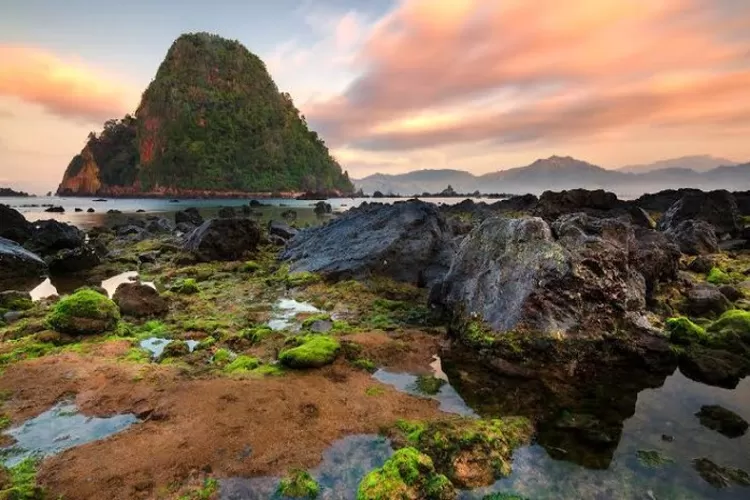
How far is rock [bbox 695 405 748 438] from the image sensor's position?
7446mm

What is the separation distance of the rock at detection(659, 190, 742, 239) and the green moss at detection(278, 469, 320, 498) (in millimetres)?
35034

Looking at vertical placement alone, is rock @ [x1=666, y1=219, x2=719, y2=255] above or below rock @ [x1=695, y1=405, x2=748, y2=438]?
above

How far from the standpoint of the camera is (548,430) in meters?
7.49

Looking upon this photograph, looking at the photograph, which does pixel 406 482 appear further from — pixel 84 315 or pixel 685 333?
pixel 84 315

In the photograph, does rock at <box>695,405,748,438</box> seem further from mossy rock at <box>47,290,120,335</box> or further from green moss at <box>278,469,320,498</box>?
mossy rock at <box>47,290,120,335</box>

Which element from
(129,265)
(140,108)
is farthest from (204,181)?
(129,265)

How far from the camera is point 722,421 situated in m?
7.74

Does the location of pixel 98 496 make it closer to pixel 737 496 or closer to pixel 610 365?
pixel 737 496

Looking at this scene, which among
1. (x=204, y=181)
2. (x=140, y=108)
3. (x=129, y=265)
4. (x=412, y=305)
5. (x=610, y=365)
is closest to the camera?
(x=610, y=365)

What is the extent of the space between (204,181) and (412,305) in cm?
17141

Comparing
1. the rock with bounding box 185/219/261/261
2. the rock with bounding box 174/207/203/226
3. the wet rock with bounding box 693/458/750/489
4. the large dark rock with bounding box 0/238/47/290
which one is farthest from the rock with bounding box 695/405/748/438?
the rock with bounding box 174/207/203/226

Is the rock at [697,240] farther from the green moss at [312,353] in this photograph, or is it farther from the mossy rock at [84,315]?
the mossy rock at [84,315]

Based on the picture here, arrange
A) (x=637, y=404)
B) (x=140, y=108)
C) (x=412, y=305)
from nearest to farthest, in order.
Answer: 1. (x=637, y=404)
2. (x=412, y=305)
3. (x=140, y=108)

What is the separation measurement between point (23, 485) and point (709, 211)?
41.4 m
